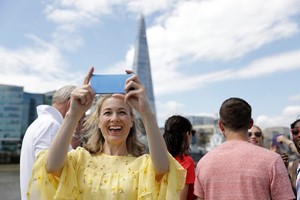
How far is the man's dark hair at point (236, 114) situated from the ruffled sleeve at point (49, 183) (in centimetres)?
136

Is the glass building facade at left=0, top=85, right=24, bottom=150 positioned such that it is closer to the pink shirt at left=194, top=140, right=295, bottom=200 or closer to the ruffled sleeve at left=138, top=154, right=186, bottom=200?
the pink shirt at left=194, top=140, right=295, bottom=200

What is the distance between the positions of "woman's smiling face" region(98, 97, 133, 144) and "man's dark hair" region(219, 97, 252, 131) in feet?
3.10

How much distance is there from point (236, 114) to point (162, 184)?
1.04m

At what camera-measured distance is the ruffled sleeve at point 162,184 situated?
202cm

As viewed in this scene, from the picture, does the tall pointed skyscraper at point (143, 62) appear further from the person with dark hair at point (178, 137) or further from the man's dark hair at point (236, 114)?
the man's dark hair at point (236, 114)

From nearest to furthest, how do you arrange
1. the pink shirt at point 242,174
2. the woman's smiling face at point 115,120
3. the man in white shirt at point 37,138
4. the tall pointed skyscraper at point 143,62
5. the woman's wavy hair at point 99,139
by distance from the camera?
the woman's smiling face at point 115,120 < the woman's wavy hair at point 99,139 < the pink shirt at point 242,174 < the man in white shirt at point 37,138 < the tall pointed skyscraper at point 143,62

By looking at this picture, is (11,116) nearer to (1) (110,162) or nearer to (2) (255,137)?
(2) (255,137)

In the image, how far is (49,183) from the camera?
6.92ft

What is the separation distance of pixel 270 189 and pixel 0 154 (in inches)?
2162

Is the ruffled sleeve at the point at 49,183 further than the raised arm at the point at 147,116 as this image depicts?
Yes

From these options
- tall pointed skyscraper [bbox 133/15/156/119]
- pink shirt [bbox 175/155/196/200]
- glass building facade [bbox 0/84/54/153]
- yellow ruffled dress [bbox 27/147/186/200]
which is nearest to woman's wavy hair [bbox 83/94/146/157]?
yellow ruffled dress [bbox 27/147/186/200]

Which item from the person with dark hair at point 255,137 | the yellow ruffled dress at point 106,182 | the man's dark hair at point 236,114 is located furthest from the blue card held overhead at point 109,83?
the person with dark hair at point 255,137

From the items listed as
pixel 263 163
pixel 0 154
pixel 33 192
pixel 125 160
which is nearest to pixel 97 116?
pixel 125 160

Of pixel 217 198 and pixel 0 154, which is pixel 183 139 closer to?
pixel 217 198
